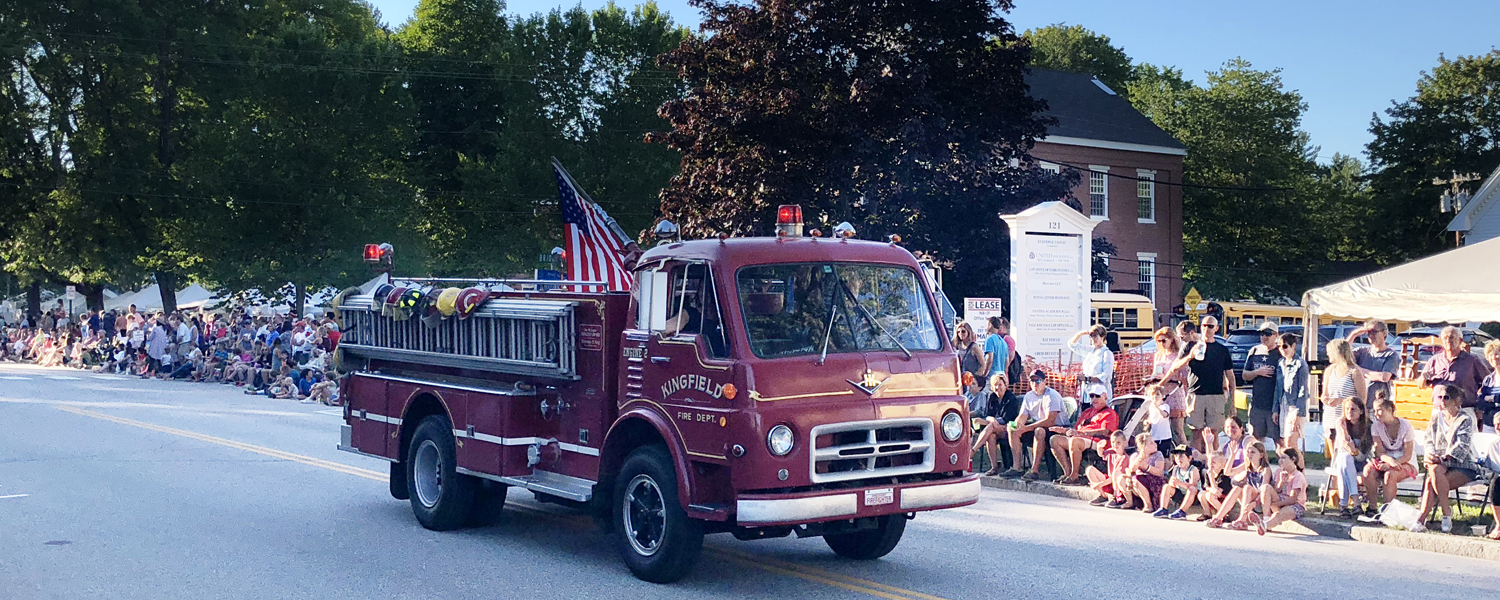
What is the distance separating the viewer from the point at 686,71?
30672 millimetres

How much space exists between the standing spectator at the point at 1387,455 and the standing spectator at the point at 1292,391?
177 cm

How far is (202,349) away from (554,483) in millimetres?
29927

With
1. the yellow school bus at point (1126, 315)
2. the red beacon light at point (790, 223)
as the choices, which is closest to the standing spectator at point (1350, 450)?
the red beacon light at point (790, 223)

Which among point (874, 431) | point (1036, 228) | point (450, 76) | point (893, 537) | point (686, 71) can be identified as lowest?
point (893, 537)

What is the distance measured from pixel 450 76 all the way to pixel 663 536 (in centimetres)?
4498

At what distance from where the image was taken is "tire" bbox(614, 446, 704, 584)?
8.55 meters

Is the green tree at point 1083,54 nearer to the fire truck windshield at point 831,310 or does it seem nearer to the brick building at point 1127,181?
the brick building at point 1127,181

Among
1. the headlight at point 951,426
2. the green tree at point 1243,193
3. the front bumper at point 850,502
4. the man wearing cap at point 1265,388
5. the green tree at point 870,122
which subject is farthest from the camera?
the green tree at point 1243,193

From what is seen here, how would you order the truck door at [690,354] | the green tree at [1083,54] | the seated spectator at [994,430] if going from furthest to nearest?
the green tree at [1083,54]
the seated spectator at [994,430]
the truck door at [690,354]

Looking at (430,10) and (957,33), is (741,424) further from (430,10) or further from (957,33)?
(430,10)

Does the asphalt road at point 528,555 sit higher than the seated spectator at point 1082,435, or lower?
lower

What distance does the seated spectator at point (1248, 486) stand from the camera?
11.5m

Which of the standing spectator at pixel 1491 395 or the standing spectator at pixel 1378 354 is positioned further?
the standing spectator at pixel 1378 354

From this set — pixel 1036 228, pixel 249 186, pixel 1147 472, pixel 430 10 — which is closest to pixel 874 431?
pixel 1147 472
